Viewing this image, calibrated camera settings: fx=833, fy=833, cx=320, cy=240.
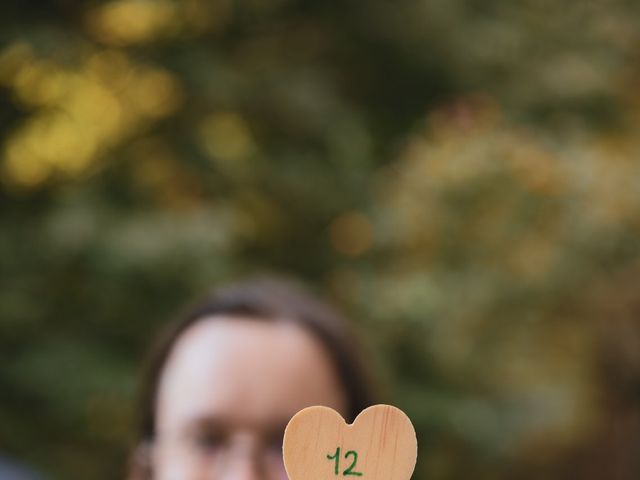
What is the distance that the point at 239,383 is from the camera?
3.28 feet

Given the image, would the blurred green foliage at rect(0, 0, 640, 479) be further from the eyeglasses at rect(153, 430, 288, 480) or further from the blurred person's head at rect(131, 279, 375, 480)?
the eyeglasses at rect(153, 430, 288, 480)

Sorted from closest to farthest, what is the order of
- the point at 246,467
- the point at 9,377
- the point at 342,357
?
the point at 246,467
the point at 342,357
the point at 9,377

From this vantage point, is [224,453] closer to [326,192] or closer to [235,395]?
[235,395]

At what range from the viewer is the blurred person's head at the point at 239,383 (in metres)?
0.98

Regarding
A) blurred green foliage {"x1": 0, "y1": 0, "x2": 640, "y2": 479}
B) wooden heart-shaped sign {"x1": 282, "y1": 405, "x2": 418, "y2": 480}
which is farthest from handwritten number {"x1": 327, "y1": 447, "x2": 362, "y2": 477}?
blurred green foliage {"x1": 0, "y1": 0, "x2": 640, "y2": 479}

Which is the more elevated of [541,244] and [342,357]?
[541,244]

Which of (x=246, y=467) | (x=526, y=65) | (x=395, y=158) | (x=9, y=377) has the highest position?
(x=526, y=65)

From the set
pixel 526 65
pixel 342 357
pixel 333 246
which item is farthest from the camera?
pixel 526 65

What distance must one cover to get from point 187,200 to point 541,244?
3.81 ft

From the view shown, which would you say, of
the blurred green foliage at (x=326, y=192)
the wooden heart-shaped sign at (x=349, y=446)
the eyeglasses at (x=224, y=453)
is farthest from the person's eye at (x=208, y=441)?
the blurred green foliage at (x=326, y=192)

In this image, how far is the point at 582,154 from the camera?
2.79 meters

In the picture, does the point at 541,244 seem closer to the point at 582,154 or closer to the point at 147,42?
the point at 582,154

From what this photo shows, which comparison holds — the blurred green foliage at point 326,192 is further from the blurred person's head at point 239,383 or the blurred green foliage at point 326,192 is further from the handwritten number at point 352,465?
the handwritten number at point 352,465

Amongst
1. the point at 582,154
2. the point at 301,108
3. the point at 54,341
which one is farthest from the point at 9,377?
the point at 582,154
